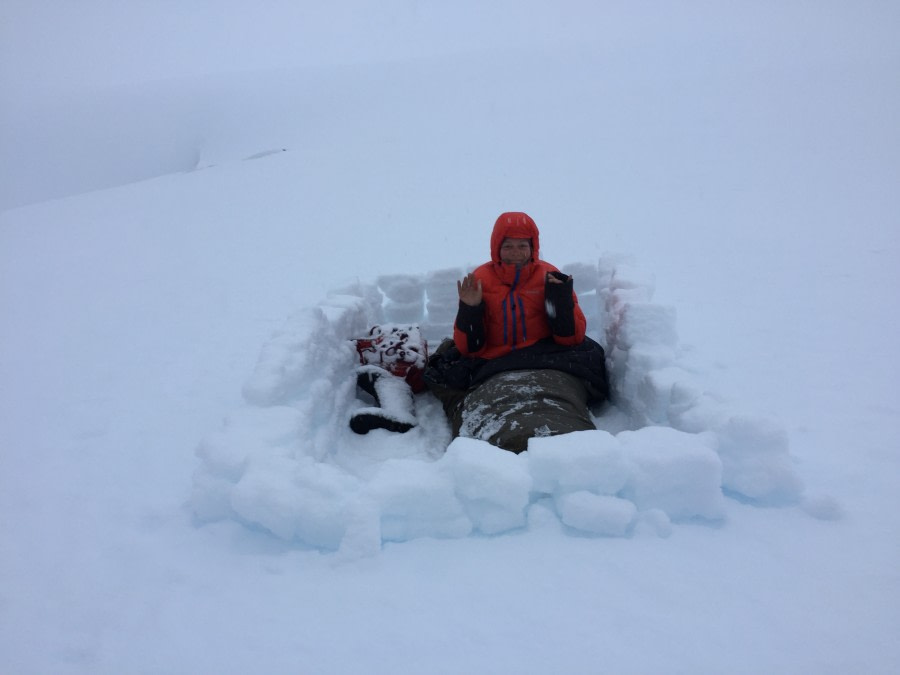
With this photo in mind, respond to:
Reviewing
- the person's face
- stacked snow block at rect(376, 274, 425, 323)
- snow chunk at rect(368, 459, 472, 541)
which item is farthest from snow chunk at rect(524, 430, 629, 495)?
stacked snow block at rect(376, 274, 425, 323)

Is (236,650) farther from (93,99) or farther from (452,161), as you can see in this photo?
(93,99)

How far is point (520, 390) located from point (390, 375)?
3.08 feet

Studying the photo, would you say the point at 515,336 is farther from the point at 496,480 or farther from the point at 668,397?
the point at 496,480

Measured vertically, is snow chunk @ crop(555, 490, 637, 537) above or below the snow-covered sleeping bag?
below

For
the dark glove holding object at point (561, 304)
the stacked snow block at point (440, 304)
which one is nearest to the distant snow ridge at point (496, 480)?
the dark glove holding object at point (561, 304)

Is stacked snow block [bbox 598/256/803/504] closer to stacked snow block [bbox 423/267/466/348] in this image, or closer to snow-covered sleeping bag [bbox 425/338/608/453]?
snow-covered sleeping bag [bbox 425/338/608/453]

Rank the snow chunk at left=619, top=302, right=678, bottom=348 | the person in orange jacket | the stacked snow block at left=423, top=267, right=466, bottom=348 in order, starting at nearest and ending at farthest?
the person in orange jacket
the snow chunk at left=619, top=302, right=678, bottom=348
the stacked snow block at left=423, top=267, right=466, bottom=348

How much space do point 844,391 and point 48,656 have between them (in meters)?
3.51

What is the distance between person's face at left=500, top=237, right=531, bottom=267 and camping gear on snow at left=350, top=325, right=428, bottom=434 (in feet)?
2.52

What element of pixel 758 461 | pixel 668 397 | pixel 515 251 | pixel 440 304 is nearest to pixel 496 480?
pixel 758 461

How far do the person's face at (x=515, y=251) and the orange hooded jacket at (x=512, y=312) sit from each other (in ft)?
0.08

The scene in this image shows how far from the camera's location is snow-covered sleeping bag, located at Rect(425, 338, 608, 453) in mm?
2496

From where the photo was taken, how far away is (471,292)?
122 inches

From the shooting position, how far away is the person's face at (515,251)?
3121mm
